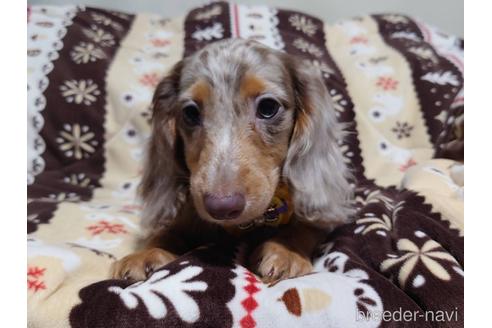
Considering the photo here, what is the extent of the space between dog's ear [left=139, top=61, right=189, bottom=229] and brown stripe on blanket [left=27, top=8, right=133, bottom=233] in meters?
0.71

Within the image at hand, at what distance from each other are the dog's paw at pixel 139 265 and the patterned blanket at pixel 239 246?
60mm

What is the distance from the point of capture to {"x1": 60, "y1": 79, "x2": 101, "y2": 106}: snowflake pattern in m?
2.49

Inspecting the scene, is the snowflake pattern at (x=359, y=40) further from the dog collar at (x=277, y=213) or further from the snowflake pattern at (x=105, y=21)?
the dog collar at (x=277, y=213)

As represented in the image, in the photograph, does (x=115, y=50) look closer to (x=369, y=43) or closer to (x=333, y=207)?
(x=369, y=43)

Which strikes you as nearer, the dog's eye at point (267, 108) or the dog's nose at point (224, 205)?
the dog's nose at point (224, 205)

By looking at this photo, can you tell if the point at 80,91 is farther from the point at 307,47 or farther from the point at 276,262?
the point at 276,262

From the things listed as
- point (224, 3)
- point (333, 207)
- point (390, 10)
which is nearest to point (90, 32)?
point (224, 3)

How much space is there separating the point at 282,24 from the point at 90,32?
3.64ft

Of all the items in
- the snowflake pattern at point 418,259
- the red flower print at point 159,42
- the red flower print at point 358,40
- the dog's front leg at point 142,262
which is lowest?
the dog's front leg at point 142,262

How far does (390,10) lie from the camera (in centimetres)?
341

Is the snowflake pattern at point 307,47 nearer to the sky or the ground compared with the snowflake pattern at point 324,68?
nearer to the sky

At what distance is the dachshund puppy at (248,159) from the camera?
4.59 feet

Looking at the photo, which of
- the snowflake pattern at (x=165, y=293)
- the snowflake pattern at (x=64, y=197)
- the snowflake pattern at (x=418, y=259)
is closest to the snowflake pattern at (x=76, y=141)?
the snowflake pattern at (x=64, y=197)

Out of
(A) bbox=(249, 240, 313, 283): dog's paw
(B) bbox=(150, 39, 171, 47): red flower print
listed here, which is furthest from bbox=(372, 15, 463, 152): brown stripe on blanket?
(B) bbox=(150, 39, 171, 47): red flower print
